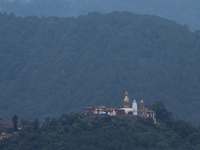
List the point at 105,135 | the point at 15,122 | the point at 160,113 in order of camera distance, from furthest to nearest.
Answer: the point at 160,113 < the point at 15,122 < the point at 105,135

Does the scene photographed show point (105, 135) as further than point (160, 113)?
No

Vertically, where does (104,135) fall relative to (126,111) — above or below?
below

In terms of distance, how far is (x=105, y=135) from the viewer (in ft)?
318

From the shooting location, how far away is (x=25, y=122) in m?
105

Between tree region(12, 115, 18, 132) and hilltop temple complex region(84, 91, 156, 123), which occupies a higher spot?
hilltop temple complex region(84, 91, 156, 123)

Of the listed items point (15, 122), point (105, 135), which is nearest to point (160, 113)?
A: point (105, 135)

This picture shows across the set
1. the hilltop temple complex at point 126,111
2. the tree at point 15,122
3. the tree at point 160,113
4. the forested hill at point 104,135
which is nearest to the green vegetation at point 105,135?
the forested hill at point 104,135

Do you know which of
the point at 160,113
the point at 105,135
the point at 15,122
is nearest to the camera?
the point at 105,135

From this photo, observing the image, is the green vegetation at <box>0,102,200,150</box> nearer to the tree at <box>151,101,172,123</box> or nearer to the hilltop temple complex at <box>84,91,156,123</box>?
the hilltop temple complex at <box>84,91,156,123</box>

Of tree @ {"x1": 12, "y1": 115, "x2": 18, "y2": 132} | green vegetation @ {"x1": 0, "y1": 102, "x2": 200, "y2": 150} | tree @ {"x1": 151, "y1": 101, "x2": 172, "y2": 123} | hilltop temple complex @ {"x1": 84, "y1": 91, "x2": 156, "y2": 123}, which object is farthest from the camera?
tree @ {"x1": 151, "y1": 101, "x2": 172, "y2": 123}

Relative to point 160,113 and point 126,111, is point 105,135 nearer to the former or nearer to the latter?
point 126,111

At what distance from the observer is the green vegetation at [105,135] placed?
96000 millimetres

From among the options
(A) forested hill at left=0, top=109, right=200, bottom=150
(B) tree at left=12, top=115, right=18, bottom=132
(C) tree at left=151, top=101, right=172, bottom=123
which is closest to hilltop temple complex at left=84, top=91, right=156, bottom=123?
(C) tree at left=151, top=101, right=172, bottom=123

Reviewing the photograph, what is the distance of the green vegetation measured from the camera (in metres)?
96.0
